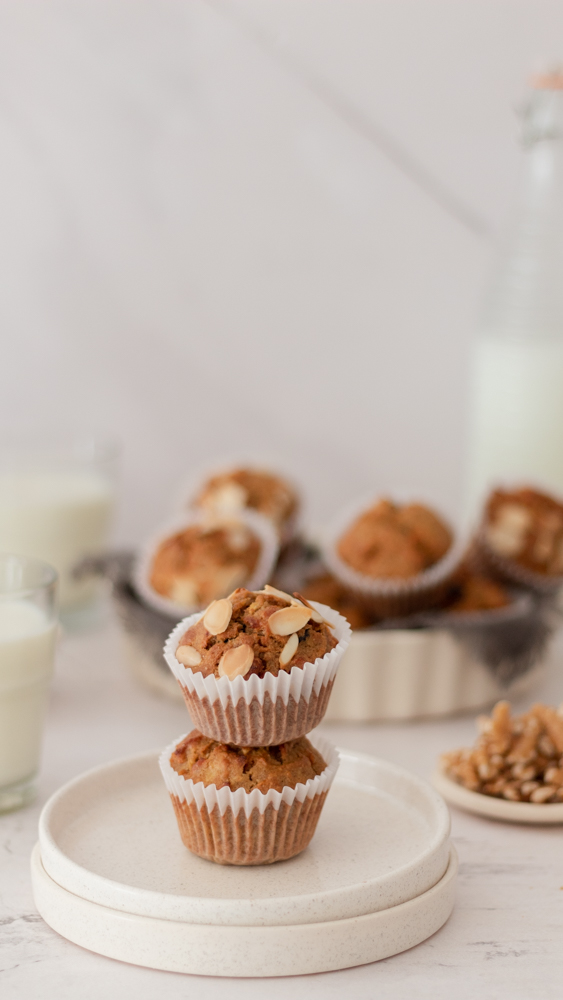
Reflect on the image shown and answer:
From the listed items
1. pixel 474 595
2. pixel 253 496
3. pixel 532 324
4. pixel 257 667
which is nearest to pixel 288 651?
pixel 257 667

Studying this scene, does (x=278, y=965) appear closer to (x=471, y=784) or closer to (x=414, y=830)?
(x=414, y=830)

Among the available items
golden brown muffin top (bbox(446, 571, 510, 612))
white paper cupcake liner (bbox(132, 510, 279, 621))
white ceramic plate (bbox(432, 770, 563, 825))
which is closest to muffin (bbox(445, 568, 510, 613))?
golden brown muffin top (bbox(446, 571, 510, 612))

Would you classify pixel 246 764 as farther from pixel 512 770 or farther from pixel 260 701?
pixel 512 770

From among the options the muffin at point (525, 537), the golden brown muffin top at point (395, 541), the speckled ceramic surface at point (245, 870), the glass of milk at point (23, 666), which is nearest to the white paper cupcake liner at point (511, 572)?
the muffin at point (525, 537)

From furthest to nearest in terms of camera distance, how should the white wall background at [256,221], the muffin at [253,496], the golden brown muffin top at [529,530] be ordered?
the white wall background at [256,221] < the muffin at [253,496] < the golden brown muffin top at [529,530]

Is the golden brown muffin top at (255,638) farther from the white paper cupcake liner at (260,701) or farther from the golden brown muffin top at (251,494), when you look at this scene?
the golden brown muffin top at (251,494)

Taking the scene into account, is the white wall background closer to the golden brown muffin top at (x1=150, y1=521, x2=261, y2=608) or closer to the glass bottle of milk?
the glass bottle of milk
